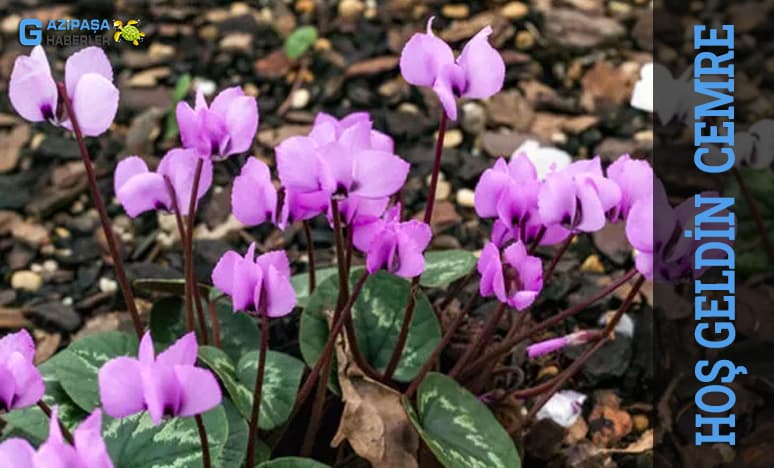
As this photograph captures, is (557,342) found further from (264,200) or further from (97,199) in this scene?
(97,199)

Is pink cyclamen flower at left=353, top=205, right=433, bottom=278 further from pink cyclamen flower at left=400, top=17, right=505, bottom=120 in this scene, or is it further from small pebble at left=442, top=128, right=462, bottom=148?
small pebble at left=442, top=128, right=462, bottom=148

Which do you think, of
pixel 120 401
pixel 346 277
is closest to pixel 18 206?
pixel 346 277

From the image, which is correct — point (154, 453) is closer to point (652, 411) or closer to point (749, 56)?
point (652, 411)

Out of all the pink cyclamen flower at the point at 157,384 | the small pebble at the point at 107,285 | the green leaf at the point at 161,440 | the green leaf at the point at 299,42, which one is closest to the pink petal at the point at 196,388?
the pink cyclamen flower at the point at 157,384

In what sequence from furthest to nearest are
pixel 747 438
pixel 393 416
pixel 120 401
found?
pixel 747 438 < pixel 393 416 < pixel 120 401

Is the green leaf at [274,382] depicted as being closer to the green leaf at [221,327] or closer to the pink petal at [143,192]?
the green leaf at [221,327]

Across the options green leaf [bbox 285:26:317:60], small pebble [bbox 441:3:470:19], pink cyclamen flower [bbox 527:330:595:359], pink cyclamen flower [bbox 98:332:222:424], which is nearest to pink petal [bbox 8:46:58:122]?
pink cyclamen flower [bbox 98:332:222:424]

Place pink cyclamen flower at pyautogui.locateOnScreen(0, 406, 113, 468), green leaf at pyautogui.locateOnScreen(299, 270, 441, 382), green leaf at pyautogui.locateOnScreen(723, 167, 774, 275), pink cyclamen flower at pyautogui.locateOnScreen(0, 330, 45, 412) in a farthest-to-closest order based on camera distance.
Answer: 1. green leaf at pyautogui.locateOnScreen(723, 167, 774, 275)
2. green leaf at pyautogui.locateOnScreen(299, 270, 441, 382)
3. pink cyclamen flower at pyautogui.locateOnScreen(0, 330, 45, 412)
4. pink cyclamen flower at pyautogui.locateOnScreen(0, 406, 113, 468)
